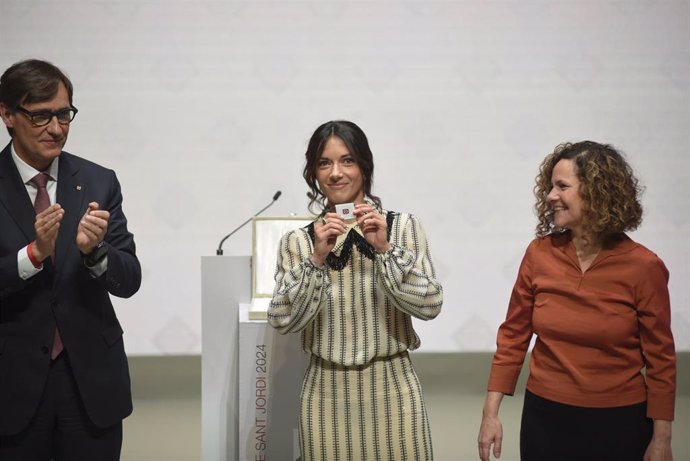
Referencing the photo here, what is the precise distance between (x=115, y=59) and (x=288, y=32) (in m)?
0.95

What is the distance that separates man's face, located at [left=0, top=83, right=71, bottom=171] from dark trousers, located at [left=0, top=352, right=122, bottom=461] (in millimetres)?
495

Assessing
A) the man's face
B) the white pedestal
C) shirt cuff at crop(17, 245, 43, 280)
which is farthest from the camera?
the white pedestal

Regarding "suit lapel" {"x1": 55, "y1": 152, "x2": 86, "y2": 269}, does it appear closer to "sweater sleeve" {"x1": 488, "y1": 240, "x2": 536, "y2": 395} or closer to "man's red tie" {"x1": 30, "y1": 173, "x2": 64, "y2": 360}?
"man's red tie" {"x1": 30, "y1": 173, "x2": 64, "y2": 360}

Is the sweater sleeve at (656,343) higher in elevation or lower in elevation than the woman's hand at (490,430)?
higher

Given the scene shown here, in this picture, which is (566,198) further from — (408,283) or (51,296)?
(51,296)

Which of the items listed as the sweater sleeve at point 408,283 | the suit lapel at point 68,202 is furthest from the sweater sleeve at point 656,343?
the suit lapel at point 68,202

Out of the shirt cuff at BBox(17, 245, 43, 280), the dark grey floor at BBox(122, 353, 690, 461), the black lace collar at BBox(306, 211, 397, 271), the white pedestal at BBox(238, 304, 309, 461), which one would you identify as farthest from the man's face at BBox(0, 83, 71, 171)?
the dark grey floor at BBox(122, 353, 690, 461)

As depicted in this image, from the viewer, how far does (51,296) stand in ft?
6.26

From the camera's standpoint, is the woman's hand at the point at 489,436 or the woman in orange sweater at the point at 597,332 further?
the woman's hand at the point at 489,436

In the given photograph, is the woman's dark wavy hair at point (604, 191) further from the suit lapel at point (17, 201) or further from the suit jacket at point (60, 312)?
the suit lapel at point (17, 201)

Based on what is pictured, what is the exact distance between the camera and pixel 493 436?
2.06 m

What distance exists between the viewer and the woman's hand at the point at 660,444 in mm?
1888

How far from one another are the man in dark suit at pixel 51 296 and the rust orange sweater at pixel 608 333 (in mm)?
1059

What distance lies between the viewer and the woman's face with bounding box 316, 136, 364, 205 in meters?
2.07
